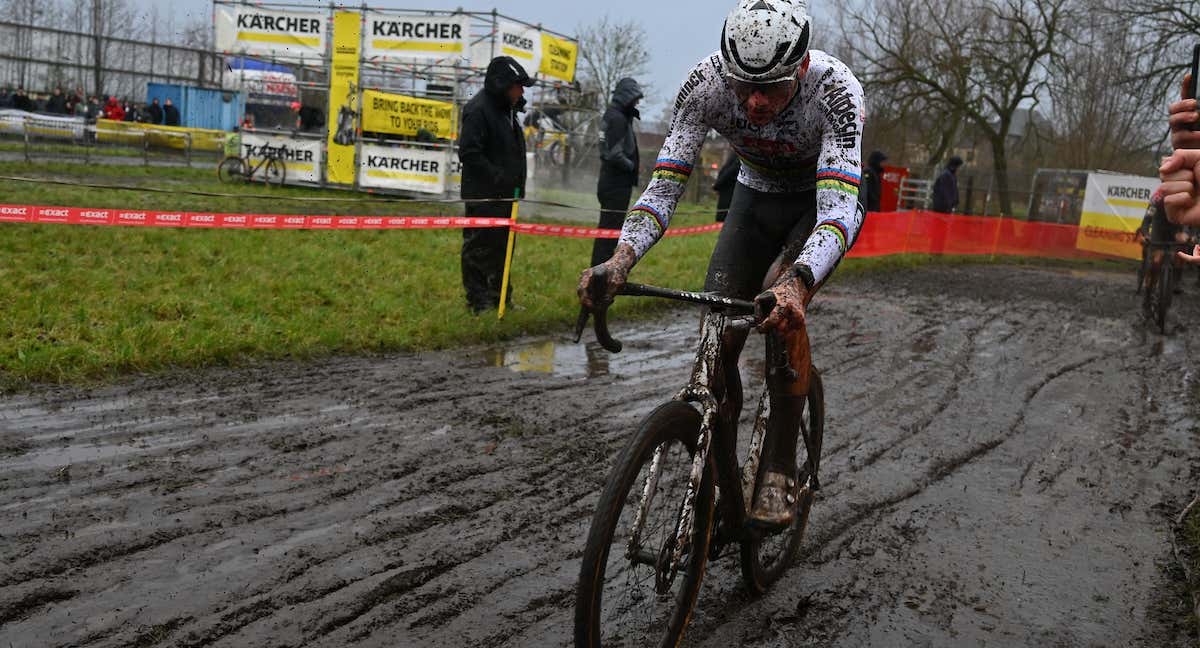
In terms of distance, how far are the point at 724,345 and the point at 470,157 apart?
20.7 ft

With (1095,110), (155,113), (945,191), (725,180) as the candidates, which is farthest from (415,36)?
(1095,110)

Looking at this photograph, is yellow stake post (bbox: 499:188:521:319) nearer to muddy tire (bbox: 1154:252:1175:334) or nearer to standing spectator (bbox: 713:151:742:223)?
standing spectator (bbox: 713:151:742:223)

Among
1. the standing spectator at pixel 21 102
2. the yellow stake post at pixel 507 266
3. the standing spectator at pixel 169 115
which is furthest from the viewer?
the standing spectator at pixel 169 115

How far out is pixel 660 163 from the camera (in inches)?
156

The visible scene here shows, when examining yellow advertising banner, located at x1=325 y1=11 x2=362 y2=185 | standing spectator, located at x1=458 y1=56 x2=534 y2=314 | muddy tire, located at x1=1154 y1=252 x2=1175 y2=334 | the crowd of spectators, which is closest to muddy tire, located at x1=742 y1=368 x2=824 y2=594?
standing spectator, located at x1=458 y1=56 x2=534 y2=314

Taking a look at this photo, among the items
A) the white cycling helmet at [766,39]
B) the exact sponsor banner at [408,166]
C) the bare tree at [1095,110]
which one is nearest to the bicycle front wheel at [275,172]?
the exact sponsor banner at [408,166]

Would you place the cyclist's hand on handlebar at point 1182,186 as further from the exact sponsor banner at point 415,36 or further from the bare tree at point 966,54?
the bare tree at point 966,54

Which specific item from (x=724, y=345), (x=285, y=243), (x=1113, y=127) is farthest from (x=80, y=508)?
(x=1113, y=127)

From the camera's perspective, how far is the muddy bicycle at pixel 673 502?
3.08m

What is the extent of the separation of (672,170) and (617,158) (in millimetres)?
7418

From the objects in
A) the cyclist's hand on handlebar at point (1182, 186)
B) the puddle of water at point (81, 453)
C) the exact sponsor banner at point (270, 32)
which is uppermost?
the exact sponsor banner at point (270, 32)

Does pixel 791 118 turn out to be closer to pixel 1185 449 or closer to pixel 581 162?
pixel 1185 449

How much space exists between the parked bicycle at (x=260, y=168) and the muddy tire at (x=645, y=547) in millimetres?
18719

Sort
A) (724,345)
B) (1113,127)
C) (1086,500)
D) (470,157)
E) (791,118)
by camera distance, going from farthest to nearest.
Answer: (1113,127) < (470,157) < (1086,500) < (791,118) < (724,345)
